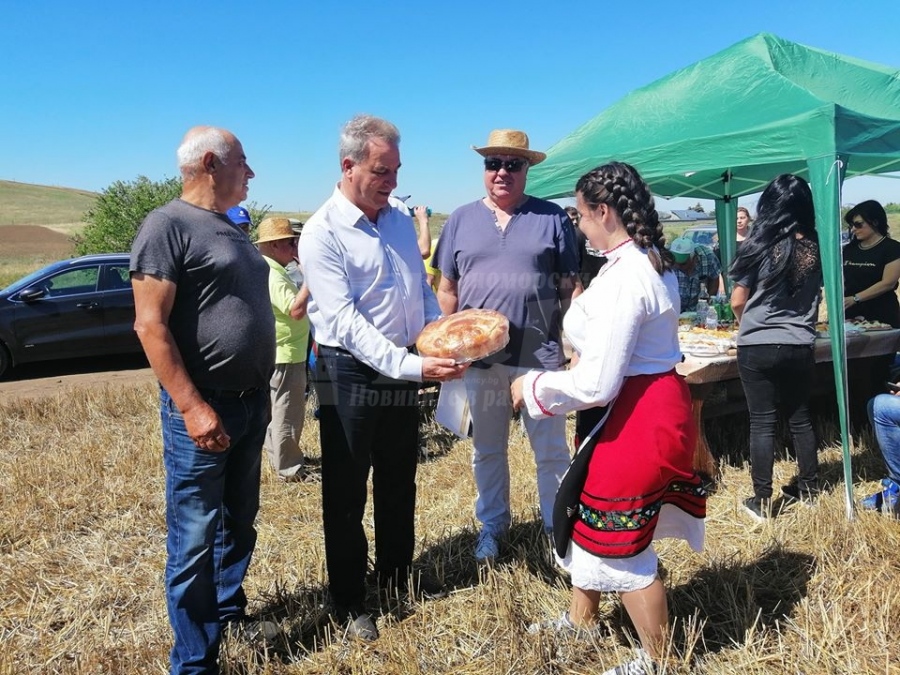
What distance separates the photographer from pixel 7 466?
445 cm

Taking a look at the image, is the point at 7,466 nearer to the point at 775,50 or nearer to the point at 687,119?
the point at 687,119

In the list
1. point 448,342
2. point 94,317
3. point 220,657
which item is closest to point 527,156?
point 448,342

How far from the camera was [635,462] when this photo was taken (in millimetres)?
1990

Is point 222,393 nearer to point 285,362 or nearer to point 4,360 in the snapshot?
point 285,362

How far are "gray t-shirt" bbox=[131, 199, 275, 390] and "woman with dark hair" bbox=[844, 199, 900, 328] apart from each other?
4890mm

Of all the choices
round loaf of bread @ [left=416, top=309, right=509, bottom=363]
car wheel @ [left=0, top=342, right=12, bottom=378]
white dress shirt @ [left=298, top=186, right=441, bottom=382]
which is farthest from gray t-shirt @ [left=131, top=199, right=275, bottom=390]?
car wheel @ [left=0, top=342, right=12, bottom=378]

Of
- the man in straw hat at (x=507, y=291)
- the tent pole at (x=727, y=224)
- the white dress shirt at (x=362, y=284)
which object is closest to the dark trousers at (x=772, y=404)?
the man in straw hat at (x=507, y=291)

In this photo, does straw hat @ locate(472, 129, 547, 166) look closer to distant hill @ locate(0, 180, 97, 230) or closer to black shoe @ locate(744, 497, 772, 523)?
black shoe @ locate(744, 497, 772, 523)

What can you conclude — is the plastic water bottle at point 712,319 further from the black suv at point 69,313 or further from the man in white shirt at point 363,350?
the black suv at point 69,313

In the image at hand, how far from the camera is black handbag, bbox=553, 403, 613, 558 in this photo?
81.8 inches

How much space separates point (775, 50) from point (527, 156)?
13.2ft

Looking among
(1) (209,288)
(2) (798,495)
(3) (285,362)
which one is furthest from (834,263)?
(3) (285,362)

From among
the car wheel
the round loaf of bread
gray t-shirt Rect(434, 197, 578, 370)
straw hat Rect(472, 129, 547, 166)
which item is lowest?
the car wheel

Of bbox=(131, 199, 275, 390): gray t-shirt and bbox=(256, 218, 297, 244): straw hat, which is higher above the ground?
bbox=(256, 218, 297, 244): straw hat
